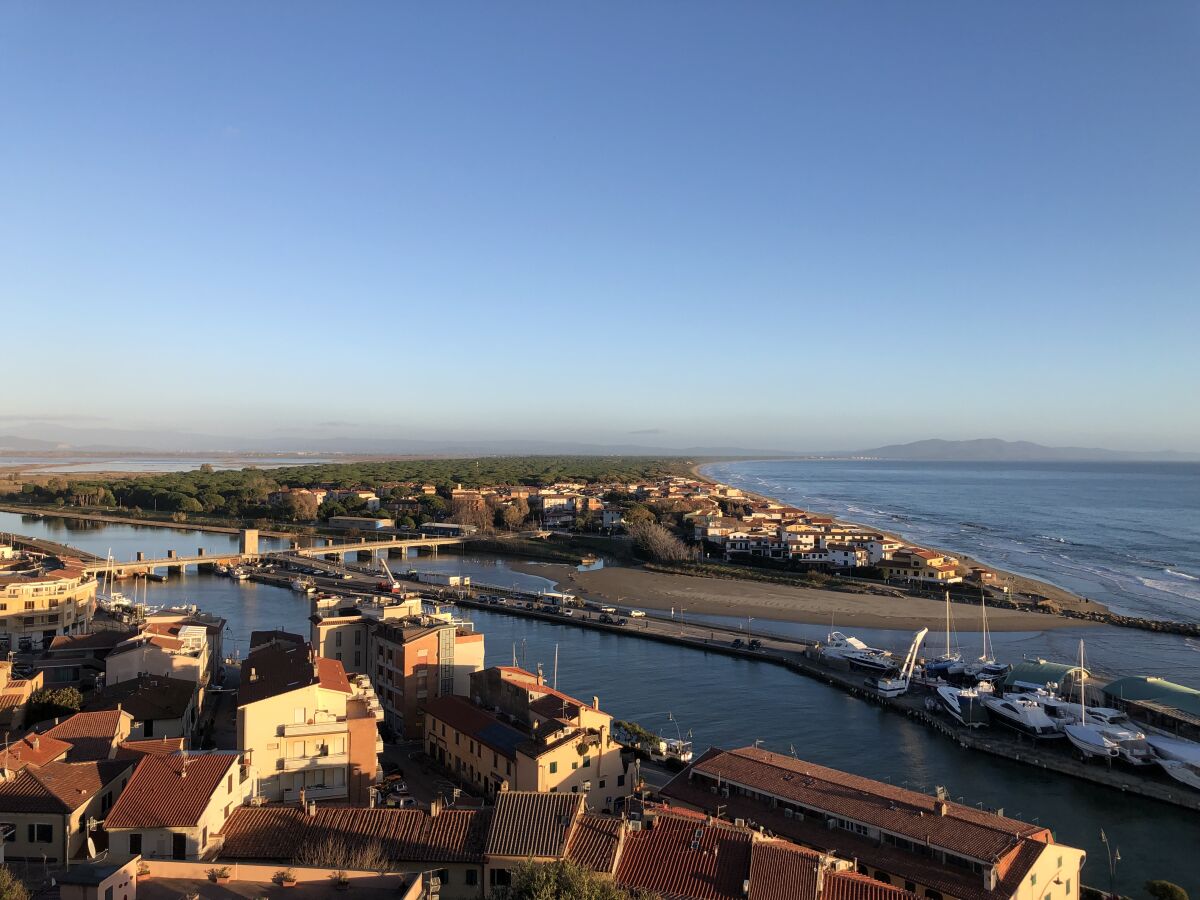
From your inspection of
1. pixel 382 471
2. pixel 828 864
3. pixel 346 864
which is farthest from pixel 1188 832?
pixel 382 471

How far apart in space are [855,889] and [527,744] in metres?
5.32

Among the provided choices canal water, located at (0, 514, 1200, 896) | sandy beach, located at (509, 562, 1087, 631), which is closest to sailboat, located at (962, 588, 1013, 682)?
canal water, located at (0, 514, 1200, 896)

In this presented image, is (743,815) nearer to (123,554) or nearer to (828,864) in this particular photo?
(828,864)

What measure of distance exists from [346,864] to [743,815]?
5.59 metres

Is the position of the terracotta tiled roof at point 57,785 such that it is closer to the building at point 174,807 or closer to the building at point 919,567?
the building at point 174,807

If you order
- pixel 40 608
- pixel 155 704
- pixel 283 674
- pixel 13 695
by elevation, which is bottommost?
pixel 40 608

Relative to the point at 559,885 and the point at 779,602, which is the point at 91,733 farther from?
the point at 779,602

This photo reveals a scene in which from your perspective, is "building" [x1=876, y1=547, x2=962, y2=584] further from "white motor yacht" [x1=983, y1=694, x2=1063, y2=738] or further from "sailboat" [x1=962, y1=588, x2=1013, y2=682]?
"white motor yacht" [x1=983, y1=694, x2=1063, y2=738]

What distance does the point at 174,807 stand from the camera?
349 inches

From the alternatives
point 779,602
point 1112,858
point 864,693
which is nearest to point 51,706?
point 864,693

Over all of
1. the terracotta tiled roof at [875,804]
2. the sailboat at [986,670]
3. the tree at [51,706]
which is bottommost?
the sailboat at [986,670]

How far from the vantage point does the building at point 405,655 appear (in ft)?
53.4

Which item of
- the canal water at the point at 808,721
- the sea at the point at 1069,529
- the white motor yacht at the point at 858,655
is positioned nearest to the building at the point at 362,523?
the canal water at the point at 808,721

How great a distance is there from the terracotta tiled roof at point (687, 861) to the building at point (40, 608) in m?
19.3
